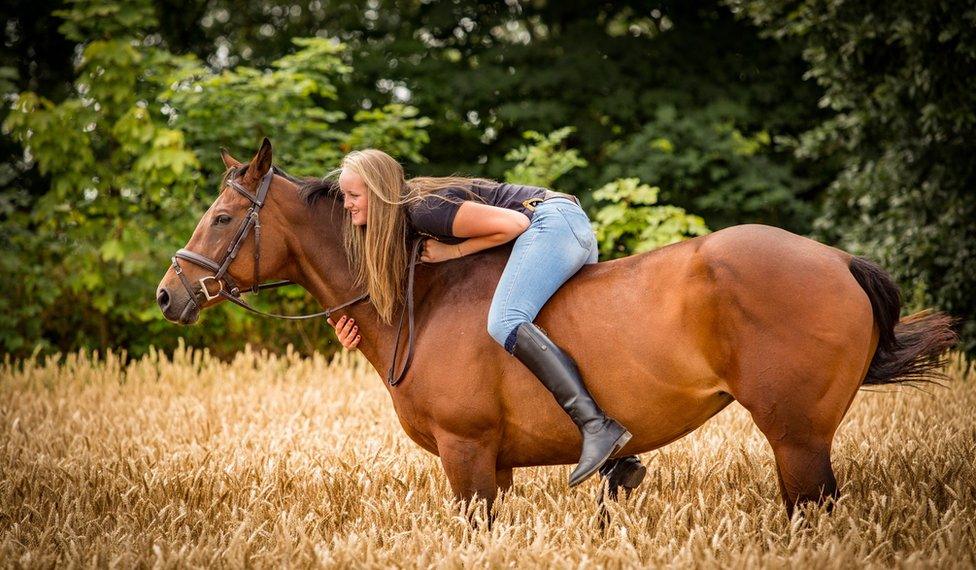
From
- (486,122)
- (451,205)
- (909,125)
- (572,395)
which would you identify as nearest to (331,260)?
(451,205)

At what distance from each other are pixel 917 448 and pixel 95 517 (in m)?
4.71

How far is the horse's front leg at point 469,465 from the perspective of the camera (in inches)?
164

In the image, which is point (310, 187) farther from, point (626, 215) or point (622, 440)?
point (626, 215)

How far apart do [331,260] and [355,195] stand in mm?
394

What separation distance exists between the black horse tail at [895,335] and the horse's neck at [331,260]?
2.34 m

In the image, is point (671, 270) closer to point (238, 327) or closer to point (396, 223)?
point (396, 223)

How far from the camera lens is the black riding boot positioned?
3.94 meters

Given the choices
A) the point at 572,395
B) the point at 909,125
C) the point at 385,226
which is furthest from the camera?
the point at 909,125

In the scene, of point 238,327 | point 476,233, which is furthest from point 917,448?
point 238,327

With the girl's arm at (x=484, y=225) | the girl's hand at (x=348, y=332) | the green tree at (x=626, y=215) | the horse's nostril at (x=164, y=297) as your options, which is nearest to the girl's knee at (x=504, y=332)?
the girl's arm at (x=484, y=225)

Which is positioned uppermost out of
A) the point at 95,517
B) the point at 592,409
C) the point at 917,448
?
the point at 592,409

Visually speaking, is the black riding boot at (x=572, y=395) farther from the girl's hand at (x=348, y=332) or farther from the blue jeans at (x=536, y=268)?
the girl's hand at (x=348, y=332)

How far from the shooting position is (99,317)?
11.8m

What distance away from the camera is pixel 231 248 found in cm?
440
